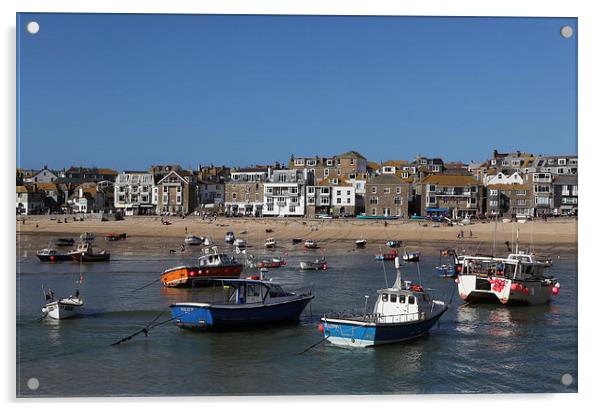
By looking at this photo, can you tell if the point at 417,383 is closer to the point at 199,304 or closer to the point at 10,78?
the point at 199,304

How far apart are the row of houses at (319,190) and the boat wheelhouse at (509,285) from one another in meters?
31.5

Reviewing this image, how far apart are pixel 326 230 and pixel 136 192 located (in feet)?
63.9

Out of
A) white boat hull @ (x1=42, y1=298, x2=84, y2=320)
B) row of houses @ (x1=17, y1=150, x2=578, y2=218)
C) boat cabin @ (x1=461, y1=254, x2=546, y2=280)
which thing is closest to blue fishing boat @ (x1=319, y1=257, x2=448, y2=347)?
boat cabin @ (x1=461, y1=254, x2=546, y2=280)

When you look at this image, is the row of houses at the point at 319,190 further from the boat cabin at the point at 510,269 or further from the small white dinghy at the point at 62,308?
the small white dinghy at the point at 62,308

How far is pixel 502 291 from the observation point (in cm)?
2148

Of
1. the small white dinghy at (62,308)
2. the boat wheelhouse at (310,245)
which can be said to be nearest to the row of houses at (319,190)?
the boat wheelhouse at (310,245)

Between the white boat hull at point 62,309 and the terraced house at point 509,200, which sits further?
the terraced house at point 509,200

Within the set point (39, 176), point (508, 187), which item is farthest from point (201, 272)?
point (508, 187)

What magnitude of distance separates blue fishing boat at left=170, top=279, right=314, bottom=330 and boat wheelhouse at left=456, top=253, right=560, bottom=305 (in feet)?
18.5

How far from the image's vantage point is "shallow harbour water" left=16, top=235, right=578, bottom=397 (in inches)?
466

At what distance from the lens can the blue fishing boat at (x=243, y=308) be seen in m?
16.7

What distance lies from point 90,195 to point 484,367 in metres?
50.4

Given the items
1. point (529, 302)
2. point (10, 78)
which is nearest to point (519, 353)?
point (529, 302)
